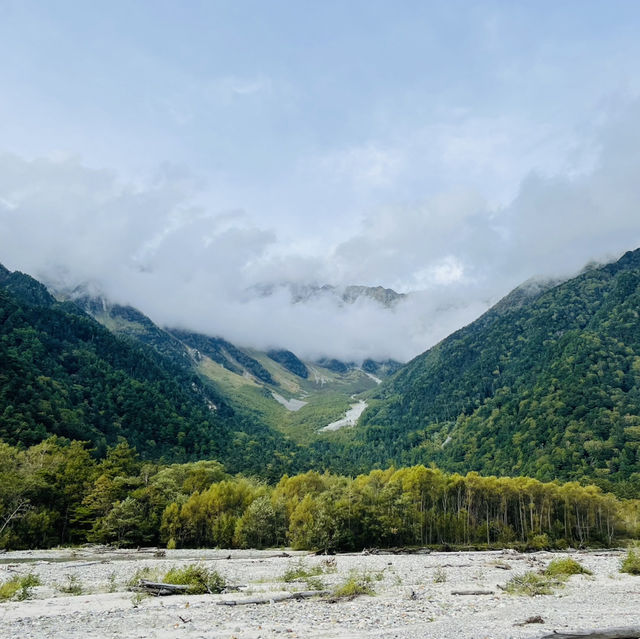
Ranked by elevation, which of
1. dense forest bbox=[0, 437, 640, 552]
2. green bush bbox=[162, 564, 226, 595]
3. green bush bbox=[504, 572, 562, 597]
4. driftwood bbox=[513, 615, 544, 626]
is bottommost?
dense forest bbox=[0, 437, 640, 552]

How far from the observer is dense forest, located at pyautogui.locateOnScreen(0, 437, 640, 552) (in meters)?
74.4

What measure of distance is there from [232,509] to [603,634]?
2987 inches

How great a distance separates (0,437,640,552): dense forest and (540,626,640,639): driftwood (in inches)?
2418

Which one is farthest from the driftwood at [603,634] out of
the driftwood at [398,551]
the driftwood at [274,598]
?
the driftwood at [398,551]

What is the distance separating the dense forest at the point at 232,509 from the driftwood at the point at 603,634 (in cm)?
6141

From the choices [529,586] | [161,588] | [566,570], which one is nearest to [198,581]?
[161,588]

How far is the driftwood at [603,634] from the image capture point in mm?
16312

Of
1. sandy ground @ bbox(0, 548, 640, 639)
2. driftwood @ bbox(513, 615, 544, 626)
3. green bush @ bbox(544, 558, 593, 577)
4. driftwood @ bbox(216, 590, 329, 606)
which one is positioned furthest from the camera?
green bush @ bbox(544, 558, 593, 577)

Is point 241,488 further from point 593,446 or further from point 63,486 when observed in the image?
point 593,446

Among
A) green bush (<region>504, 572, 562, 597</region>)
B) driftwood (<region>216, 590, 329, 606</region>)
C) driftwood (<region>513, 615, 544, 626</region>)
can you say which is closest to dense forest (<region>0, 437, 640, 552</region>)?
green bush (<region>504, 572, 562, 597</region>)

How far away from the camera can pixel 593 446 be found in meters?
184

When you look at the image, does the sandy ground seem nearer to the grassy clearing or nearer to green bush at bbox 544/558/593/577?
the grassy clearing

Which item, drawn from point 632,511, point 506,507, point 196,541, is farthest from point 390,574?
point 632,511

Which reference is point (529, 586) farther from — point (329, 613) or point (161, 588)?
point (161, 588)
